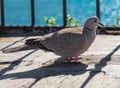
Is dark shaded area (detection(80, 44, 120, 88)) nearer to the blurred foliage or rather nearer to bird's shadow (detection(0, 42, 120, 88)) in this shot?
bird's shadow (detection(0, 42, 120, 88))

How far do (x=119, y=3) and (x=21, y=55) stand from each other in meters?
3.46

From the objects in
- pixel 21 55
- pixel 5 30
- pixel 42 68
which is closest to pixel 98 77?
pixel 42 68

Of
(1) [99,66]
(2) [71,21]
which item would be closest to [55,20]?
(2) [71,21]

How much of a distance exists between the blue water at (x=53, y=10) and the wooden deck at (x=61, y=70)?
2.20m

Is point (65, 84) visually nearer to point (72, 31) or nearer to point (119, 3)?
point (72, 31)

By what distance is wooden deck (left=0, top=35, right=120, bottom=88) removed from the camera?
5.04 metres

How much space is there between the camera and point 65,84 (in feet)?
16.4

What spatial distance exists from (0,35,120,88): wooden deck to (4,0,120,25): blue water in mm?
2198

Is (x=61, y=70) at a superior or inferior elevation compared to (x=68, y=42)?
inferior

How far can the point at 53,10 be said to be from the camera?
984cm

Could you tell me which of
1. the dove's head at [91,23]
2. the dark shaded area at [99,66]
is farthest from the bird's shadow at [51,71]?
the dove's head at [91,23]

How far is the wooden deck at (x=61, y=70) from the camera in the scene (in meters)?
5.04

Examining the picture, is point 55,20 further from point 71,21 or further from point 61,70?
point 61,70

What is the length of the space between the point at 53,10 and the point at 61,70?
4.40m
